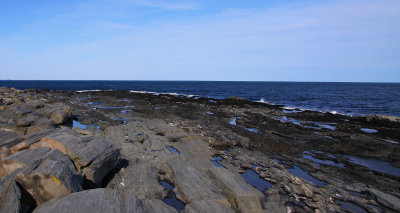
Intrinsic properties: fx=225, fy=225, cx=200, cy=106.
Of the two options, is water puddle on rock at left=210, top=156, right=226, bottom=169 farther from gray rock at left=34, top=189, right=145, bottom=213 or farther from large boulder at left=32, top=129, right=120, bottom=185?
gray rock at left=34, top=189, right=145, bottom=213

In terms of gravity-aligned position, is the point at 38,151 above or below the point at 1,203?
above

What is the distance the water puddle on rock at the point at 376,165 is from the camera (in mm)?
Result: 10836

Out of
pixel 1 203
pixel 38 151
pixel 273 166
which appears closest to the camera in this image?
pixel 1 203

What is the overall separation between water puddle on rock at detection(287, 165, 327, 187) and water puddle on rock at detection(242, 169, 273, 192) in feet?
5.89

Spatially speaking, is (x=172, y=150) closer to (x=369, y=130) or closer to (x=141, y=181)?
(x=141, y=181)

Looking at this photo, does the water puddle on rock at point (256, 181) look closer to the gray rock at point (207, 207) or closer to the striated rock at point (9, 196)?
the gray rock at point (207, 207)

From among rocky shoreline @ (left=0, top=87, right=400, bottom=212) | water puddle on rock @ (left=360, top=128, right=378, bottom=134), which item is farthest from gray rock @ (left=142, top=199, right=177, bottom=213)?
water puddle on rock @ (left=360, top=128, right=378, bottom=134)

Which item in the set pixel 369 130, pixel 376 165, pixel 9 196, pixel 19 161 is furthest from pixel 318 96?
pixel 9 196

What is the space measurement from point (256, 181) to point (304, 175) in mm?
2433

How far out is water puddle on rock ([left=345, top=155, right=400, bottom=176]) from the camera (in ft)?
35.6

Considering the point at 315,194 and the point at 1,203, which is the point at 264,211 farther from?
the point at 1,203

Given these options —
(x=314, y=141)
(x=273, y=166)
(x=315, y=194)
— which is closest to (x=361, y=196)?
(x=315, y=194)

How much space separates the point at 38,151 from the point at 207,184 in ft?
18.5

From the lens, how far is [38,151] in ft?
24.0
